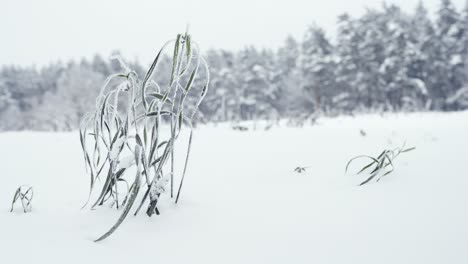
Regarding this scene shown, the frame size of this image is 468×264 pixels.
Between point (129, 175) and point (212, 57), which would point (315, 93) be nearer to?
point (212, 57)

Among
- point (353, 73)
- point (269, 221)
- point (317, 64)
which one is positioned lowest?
point (269, 221)

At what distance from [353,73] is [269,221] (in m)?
29.3

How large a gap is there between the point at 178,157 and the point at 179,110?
36.6 inches

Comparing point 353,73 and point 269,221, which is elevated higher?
point 353,73

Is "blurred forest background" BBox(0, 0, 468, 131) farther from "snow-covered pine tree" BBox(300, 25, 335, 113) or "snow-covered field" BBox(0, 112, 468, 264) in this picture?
"snow-covered field" BBox(0, 112, 468, 264)

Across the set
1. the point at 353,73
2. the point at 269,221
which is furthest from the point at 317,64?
the point at 269,221

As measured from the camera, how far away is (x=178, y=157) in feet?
5.59

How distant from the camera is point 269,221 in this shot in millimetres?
766

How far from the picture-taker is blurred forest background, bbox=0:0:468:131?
25042 millimetres

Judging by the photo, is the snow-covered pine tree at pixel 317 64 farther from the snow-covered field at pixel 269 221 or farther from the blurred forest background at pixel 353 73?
the snow-covered field at pixel 269 221

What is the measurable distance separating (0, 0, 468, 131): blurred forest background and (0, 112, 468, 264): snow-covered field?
19.1 meters

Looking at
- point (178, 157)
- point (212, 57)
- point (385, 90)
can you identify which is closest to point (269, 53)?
point (212, 57)

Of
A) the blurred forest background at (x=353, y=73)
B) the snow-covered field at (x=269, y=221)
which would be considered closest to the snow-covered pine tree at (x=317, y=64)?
the blurred forest background at (x=353, y=73)

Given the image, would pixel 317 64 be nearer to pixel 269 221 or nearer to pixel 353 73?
pixel 353 73
